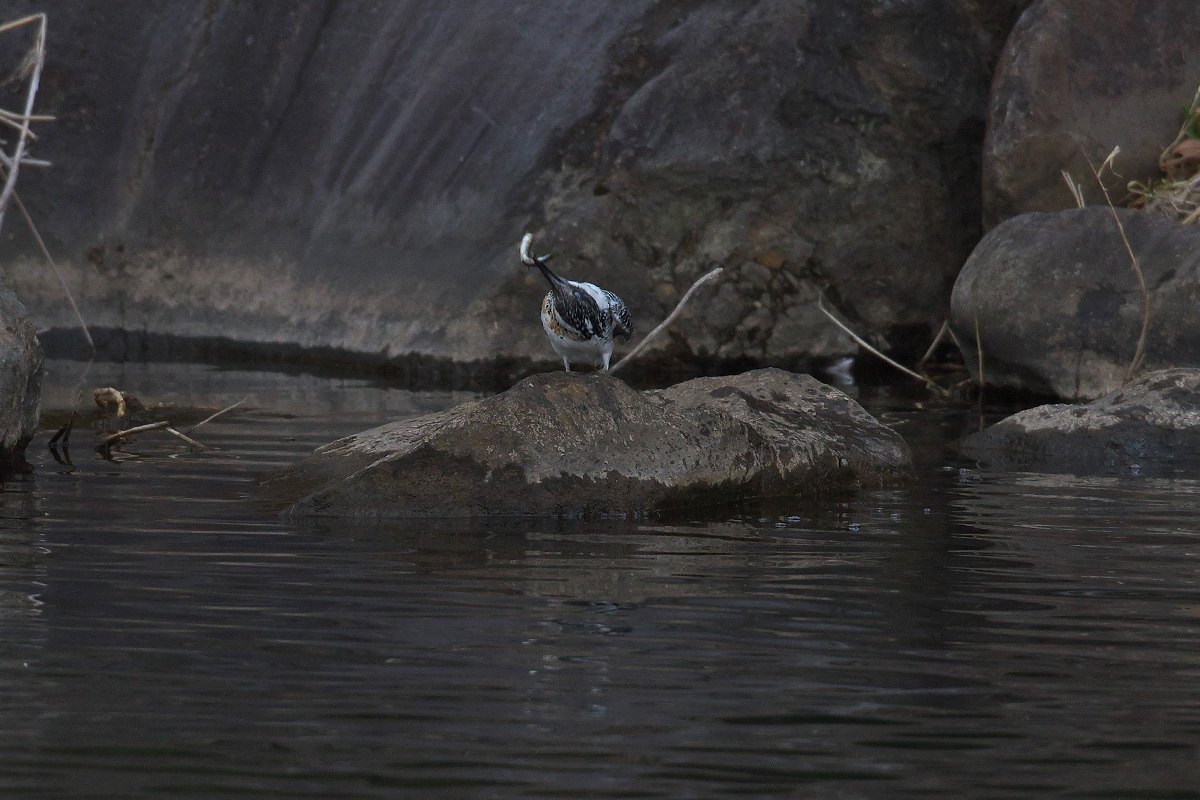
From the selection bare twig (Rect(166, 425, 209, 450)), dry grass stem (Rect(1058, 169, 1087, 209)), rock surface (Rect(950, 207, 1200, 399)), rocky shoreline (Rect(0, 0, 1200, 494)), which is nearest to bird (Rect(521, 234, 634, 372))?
rocky shoreline (Rect(0, 0, 1200, 494))

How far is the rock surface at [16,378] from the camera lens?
7.54 meters

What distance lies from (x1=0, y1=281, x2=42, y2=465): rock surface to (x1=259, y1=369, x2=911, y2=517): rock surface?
4.46 ft

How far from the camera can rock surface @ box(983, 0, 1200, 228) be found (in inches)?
475

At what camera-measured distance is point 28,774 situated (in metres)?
3.21

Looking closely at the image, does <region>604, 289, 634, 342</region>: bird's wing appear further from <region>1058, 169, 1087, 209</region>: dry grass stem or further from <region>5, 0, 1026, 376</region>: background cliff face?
<region>1058, 169, 1087, 209</region>: dry grass stem

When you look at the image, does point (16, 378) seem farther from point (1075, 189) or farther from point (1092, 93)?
point (1092, 93)

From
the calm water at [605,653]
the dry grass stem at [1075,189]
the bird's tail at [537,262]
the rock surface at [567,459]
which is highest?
the dry grass stem at [1075,189]

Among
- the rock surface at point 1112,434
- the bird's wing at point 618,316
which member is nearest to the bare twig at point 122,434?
the bird's wing at point 618,316

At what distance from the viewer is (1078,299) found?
10.5m

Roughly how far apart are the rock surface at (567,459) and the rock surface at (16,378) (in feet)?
4.46

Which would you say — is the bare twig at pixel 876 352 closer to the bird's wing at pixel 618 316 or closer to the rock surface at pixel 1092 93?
the rock surface at pixel 1092 93

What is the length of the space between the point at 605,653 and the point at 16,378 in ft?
14.7

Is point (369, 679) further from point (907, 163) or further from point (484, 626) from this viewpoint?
point (907, 163)

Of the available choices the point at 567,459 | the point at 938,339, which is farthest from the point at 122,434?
the point at 938,339
